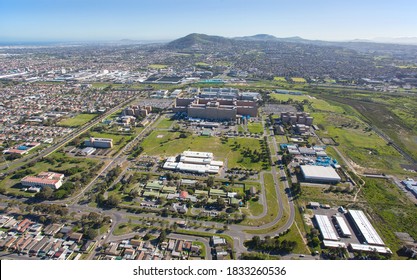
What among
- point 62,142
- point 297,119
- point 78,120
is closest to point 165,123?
point 62,142

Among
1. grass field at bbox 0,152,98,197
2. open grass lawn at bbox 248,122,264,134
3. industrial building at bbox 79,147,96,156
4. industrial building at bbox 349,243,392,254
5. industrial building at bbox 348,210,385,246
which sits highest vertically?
open grass lawn at bbox 248,122,264,134

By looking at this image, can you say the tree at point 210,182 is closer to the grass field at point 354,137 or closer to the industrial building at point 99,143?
the industrial building at point 99,143

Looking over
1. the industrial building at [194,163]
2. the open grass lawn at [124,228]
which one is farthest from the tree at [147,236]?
the industrial building at [194,163]

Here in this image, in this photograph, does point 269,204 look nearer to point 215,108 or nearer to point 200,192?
point 200,192

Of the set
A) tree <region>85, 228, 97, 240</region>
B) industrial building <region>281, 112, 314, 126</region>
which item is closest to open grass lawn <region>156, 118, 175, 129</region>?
industrial building <region>281, 112, 314, 126</region>

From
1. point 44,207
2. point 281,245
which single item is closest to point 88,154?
point 44,207

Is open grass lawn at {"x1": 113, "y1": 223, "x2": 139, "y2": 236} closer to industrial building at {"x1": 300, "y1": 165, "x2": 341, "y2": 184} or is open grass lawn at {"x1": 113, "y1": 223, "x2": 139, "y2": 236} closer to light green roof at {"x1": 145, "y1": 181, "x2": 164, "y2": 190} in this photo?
light green roof at {"x1": 145, "y1": 181, "x2": 164, "y2": 190}
